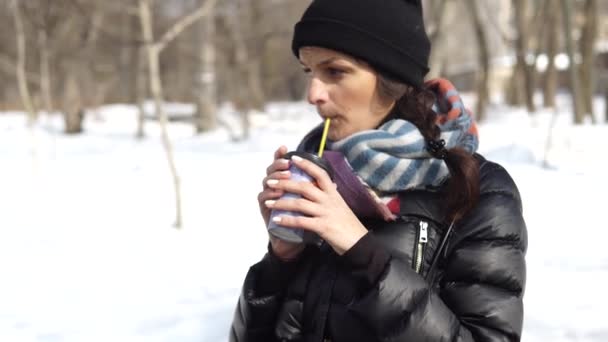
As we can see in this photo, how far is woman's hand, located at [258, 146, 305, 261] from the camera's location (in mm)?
1302

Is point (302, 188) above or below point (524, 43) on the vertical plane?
above

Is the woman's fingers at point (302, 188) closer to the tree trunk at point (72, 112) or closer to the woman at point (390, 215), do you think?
the woman at point (390, 215)

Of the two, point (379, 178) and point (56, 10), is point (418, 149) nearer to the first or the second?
point (379, 178)

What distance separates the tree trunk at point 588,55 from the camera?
1107 centimetres

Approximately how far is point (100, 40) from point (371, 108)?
2566 centimetres

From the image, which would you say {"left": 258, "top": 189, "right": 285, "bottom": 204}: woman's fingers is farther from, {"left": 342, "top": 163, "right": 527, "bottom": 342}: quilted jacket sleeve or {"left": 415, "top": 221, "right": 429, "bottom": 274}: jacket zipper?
{"left": 415, "top": 221, "right": 429, "bottom": 274}: jacket zipper

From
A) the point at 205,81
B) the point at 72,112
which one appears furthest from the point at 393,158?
the point at 72,112

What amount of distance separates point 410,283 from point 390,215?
0.65ft

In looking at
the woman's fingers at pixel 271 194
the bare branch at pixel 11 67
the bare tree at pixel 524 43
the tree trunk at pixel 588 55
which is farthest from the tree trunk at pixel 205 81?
the woman's fingers at pixel 271 194

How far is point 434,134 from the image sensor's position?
1.55 meters

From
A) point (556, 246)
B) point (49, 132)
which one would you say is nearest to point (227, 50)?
point (49, 132)

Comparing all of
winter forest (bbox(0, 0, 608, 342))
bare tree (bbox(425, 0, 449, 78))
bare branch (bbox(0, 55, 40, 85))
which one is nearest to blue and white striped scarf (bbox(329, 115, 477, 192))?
winter forest (bbox(0, 0, 608, 342))

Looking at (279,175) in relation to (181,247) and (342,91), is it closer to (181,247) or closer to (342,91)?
(342,91)

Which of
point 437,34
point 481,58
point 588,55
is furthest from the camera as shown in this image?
point 481,58
